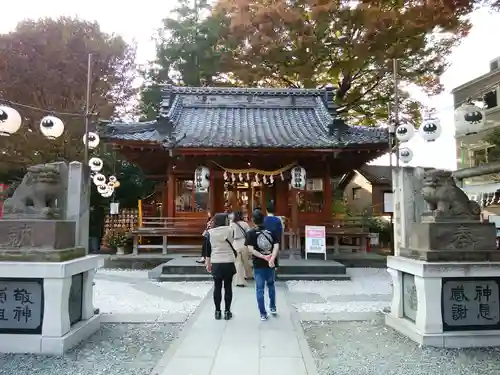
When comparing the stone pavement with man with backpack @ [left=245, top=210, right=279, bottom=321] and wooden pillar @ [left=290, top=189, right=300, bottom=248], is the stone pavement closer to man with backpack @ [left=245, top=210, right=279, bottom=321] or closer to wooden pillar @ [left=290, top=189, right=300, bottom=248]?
man with backpack @ [left=245, top=210, right=279, bottom=321]

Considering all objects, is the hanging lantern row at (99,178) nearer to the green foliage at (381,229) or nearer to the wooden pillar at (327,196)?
the wooden pillar at (327,196)

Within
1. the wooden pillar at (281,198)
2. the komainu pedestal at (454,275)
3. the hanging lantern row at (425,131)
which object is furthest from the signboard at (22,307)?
the wooden pillar at (281,198)

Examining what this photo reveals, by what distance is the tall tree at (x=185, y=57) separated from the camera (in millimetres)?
23188

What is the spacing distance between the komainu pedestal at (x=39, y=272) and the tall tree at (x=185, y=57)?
18483 millimetres

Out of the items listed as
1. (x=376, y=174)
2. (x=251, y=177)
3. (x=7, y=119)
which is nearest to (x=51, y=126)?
(x=7, y=119)

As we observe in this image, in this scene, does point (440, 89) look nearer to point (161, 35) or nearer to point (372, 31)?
point (372, 31)

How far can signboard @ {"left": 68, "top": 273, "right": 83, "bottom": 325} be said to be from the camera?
5.05 m

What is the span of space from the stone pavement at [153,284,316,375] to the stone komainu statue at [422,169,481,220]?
8.55 ft

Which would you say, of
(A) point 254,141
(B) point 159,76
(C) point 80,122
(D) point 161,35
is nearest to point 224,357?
(A) point 254,141

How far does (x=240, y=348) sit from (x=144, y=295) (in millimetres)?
4567

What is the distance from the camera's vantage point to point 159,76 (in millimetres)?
24219

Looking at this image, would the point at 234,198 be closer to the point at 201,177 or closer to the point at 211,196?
the point at 211,196

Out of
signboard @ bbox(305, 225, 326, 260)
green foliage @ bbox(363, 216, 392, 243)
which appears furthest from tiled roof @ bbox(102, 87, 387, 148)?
green foliage @ bbox(363, 216, 392, 243)

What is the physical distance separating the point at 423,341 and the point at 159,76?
A: 75.5ft
